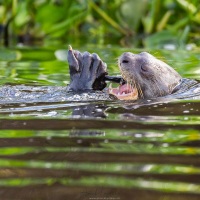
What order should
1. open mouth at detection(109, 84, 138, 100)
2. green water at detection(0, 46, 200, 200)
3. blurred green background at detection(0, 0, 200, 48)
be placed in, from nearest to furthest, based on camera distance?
green water at detection(0, 46, 200, 200) < open mouth at detection(109, 84, 138, 100) < blurred green background at detection(0, 0, 200, 48)

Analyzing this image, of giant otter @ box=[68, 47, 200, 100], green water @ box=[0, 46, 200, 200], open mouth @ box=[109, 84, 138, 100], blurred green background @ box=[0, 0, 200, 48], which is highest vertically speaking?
blurred green background @ box=[0, 0, 200, 48]

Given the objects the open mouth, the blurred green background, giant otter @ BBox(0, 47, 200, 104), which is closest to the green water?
the open mouth

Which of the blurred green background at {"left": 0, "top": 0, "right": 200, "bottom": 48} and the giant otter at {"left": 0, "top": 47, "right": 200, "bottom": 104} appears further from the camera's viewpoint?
the blurred green background at {"left": 0, "top": 0, "right": 200, "bottom": 48}

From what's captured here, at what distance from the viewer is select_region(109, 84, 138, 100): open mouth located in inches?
183

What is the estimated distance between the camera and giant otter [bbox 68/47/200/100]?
487 centimetres

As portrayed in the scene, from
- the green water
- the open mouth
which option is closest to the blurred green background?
the open mouth

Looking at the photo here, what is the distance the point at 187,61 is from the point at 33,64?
1.54m

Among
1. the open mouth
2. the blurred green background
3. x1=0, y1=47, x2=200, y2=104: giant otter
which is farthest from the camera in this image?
the blurred green background

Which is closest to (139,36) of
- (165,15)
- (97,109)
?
(165,15)

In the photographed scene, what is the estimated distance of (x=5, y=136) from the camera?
133 inches

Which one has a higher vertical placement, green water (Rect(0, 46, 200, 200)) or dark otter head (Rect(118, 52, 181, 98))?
dark otter head (Rect(118, 52, 181, 98))

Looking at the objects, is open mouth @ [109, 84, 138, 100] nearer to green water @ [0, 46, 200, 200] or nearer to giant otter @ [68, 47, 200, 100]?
giant otter @ [68, 47, 200, 100]

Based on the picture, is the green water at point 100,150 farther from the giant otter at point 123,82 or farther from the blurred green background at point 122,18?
the blurred green background at point 122,18

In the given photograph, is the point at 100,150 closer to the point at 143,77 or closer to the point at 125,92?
the point at 125,92
